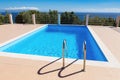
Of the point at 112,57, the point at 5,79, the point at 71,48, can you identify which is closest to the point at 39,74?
the point at 5,79

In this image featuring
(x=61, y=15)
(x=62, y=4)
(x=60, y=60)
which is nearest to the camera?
(x=60, y=60)

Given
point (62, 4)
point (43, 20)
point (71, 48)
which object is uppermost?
point (62, 4)

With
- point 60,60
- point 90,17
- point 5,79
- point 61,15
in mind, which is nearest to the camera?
point 5,79

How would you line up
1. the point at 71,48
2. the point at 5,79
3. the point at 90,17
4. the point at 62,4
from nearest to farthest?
1. the point at 5,79
2. the point at 71,48
3. the point at 90,17
4. the point at 62,4

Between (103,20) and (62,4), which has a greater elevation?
(62,4)

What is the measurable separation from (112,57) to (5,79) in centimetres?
329

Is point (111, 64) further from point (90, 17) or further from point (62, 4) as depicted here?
point (62, 4)

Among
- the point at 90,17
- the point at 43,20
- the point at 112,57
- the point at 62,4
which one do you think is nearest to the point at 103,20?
the point at 90,17

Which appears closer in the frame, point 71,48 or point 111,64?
point 111,64

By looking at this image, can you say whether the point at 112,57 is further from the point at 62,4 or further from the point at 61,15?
the point at 62,4

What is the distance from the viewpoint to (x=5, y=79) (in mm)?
3477

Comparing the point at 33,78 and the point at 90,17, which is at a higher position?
the point at 90,17

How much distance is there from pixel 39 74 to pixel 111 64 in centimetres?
209

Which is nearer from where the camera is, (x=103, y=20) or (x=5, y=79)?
(x=5, y=79)
